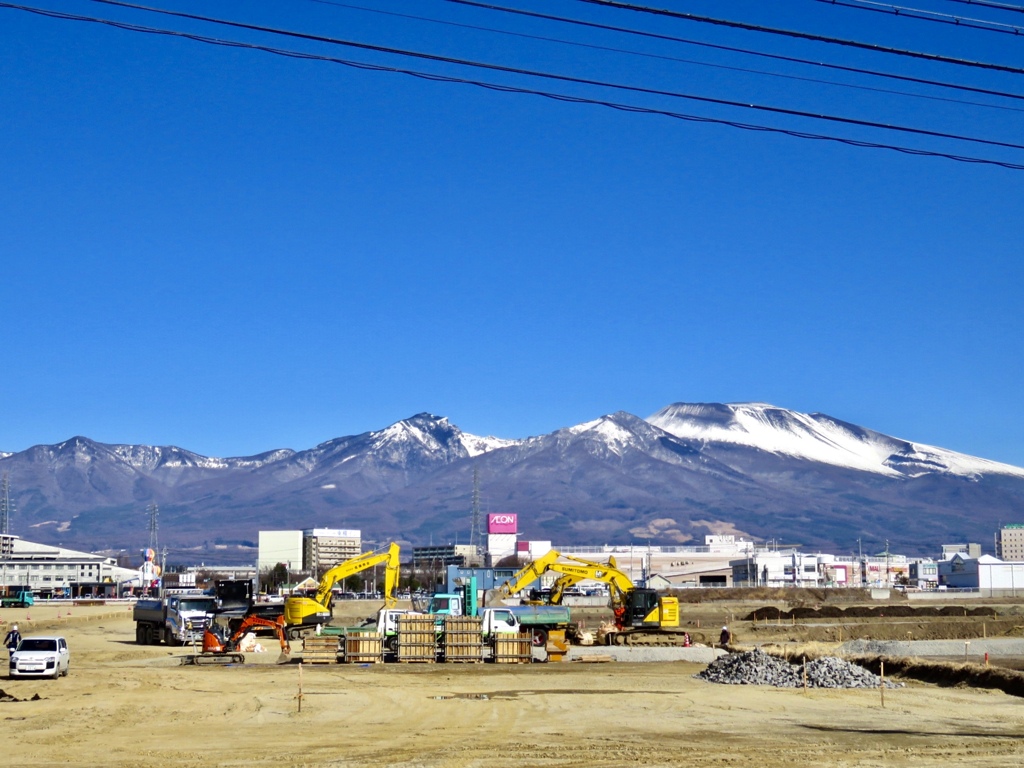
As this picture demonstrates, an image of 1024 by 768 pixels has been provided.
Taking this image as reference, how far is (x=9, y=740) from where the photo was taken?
25172 millimetres

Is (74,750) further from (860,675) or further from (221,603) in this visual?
(221,603)

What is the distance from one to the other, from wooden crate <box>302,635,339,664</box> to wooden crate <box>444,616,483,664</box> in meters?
4.22

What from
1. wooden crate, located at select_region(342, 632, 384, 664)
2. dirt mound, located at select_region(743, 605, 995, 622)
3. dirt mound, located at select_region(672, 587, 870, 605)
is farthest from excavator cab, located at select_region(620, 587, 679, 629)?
dirt mound, located at select_region(672, 587, 870, 605)

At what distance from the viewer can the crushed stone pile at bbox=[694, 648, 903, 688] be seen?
36750 mm

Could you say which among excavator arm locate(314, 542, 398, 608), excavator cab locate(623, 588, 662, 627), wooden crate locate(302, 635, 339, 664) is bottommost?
wooden crate locate(302, 635, 339, 664)

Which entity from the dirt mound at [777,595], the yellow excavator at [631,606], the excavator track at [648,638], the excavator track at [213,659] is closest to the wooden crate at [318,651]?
the excavator track at [213,659]

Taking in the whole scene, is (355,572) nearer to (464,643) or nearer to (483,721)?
(464,643)

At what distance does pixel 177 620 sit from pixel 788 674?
102 ft

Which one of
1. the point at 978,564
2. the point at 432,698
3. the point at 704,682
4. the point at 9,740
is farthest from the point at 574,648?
the point at 978,564

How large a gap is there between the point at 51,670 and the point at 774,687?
2199 centimetres

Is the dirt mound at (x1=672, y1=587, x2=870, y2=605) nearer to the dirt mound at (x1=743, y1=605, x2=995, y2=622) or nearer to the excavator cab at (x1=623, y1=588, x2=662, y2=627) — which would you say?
the dirt mound at (x1=743, y1=605, x2=995, y2=622)

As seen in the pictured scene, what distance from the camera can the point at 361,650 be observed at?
45562mm

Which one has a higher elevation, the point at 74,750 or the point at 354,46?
the point at 354,46

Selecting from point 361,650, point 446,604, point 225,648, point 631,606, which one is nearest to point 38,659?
point 225,648
